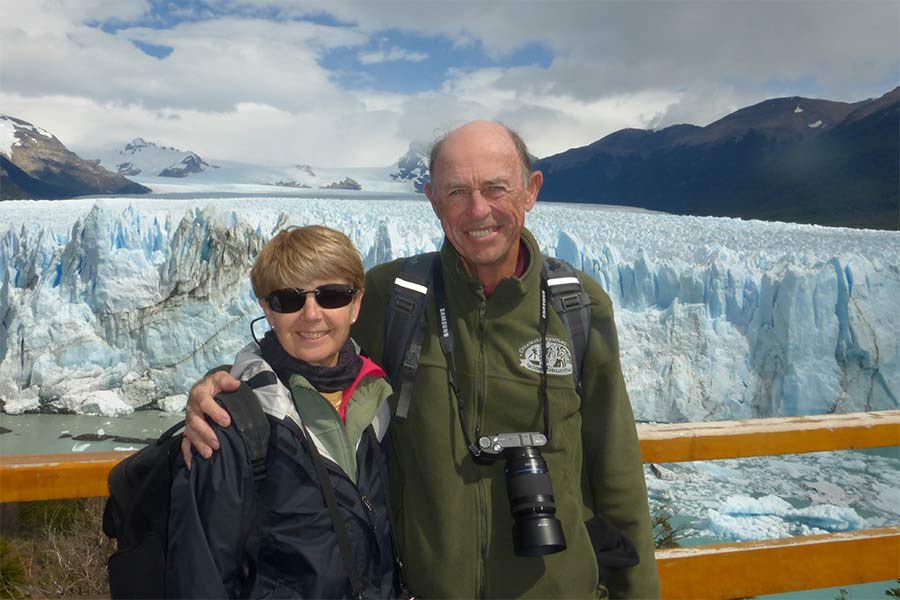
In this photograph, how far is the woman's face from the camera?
4.33 feet

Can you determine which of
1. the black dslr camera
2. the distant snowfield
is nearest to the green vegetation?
the black dslr camera

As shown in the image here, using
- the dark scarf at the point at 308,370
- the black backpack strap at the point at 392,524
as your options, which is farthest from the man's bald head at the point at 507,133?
the black backpack strap at the point at 392,524

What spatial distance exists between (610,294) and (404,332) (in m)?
9.40

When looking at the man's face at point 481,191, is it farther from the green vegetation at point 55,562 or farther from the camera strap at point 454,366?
the green vegetation at point 55,562

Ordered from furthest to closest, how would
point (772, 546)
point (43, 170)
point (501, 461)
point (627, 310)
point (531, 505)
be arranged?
point (43, 170) → point (627, 310) → point (772, 546) → point (501, 461) → point (531, 505)

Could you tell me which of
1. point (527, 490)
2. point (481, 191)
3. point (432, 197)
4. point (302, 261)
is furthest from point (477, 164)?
point (527, 490)

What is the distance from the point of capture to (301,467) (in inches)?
47.3

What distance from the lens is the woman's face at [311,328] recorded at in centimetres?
132

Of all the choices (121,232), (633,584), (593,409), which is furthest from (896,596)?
(121,232)

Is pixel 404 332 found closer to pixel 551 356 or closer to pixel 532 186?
pixel 551 356

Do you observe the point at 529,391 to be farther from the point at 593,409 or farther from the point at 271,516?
the point at 271,516

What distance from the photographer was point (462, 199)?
4.84 ft

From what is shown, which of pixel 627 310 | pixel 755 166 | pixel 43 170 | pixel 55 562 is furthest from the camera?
pixel 755 166

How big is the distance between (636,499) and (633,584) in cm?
21
